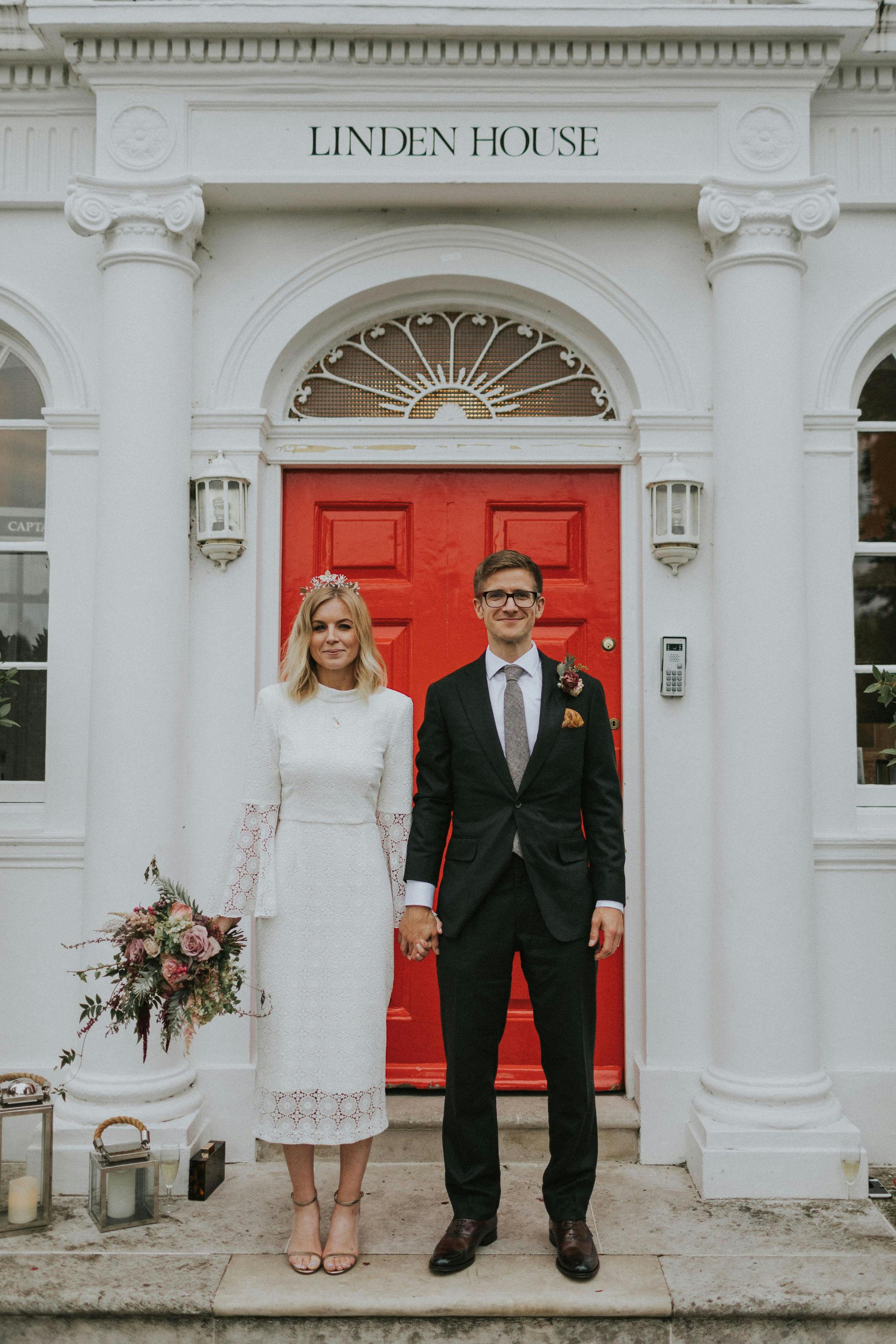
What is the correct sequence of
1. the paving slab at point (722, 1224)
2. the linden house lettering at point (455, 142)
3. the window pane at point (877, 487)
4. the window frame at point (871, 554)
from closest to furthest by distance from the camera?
the paving slab at point (722, 1224) → the linden house lettering at point (455, 142) → the window frame at point (871, 554) → the window pane at point (877, 487)

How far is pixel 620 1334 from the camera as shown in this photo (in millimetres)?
3039

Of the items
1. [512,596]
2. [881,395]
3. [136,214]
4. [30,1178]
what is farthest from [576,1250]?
[136,214]

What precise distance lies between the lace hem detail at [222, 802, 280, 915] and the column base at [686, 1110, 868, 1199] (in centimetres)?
185

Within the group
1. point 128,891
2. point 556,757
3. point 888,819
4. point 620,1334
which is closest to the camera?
point 620,1334

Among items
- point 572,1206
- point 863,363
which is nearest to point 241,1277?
point 572,1206

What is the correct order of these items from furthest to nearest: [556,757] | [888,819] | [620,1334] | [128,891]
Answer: [888,819], [128,891], [556,757], [620,1334]

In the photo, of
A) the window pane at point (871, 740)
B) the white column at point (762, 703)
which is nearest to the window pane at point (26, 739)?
the white column at point (762, 703)

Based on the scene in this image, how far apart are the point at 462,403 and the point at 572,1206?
117 inches

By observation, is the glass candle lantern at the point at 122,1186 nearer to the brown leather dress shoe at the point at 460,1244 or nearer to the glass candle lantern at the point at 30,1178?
the glass candle lantern at the point at 30,1178

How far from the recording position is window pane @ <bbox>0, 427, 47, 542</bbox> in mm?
4441

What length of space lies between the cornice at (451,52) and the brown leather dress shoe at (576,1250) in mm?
4031

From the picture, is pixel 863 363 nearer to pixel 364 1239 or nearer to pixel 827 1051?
pixel 827 1051

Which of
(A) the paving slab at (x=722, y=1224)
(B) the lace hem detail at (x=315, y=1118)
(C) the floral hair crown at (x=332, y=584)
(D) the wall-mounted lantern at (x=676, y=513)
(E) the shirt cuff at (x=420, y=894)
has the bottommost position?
(A) the paving slab at (x=722, y=1224)

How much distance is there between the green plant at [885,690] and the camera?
405 cm
